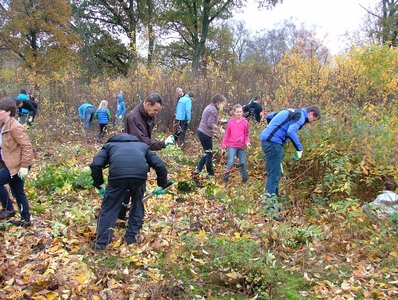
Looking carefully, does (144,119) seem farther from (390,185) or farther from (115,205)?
(390,185)

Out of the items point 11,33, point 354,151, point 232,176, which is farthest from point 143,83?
point 11,33

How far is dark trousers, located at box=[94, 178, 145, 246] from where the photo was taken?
355 centimetres

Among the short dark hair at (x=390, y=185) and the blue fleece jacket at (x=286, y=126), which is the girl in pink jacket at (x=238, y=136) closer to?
the blue fleece jacket at (x=286, y=126)

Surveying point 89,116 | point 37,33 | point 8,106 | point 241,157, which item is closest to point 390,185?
point 241,157

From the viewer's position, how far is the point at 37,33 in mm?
22562

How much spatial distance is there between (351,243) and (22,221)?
400 centimetres

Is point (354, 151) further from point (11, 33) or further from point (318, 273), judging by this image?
point (11, 33)

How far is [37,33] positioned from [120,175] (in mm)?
22991

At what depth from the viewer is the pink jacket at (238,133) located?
645 centimetres

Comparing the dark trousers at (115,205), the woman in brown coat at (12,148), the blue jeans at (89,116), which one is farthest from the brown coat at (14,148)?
the blue jeans at (89,116)

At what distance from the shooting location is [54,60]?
2209 centimetres

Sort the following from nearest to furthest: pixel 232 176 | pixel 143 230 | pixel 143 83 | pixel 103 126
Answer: pixel 143 230
pixel 232 176
pixel 103 126
pixel 143 83

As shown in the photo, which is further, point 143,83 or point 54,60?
point 54,60

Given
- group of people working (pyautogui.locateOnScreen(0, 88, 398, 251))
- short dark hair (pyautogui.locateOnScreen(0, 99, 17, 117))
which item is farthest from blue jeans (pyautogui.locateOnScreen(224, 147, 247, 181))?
short dark hair (pyautogui.locateOnScreen(0, 99, 17, 117))
